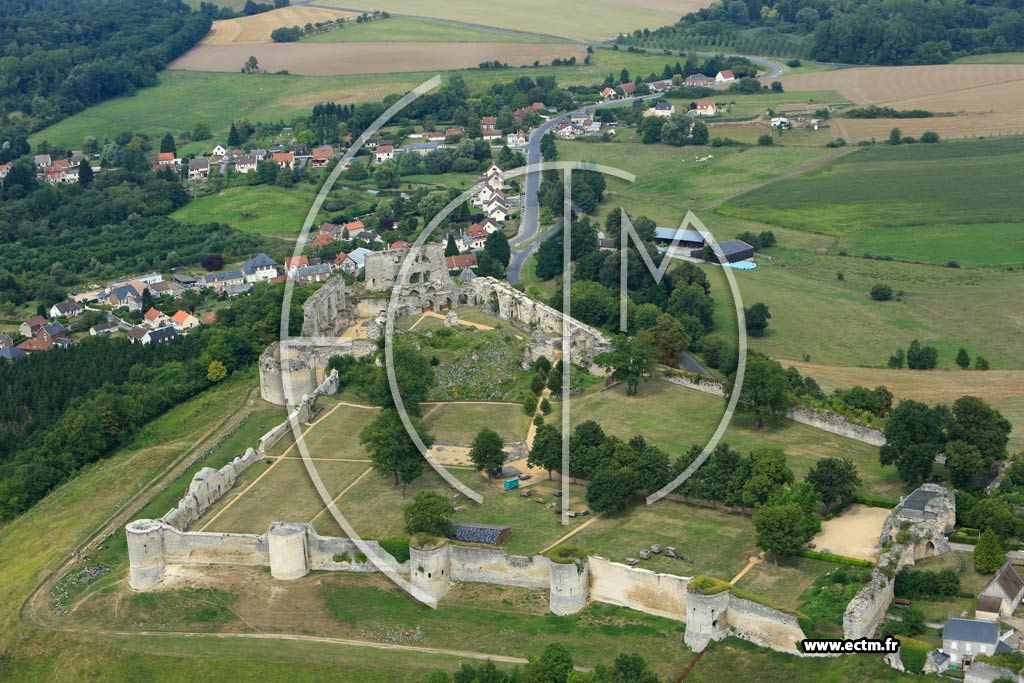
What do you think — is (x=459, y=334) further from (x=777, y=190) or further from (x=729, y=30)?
(x=729, y=30)

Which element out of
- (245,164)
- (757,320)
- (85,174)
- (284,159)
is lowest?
(757,320)

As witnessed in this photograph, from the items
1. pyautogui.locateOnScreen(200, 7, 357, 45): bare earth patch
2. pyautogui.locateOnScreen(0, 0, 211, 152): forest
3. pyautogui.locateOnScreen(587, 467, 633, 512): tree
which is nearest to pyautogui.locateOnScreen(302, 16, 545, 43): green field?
pyautogui.locateOnScreen(200, 7, 357, 45): bare earth patch

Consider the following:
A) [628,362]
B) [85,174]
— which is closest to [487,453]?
[628,362]

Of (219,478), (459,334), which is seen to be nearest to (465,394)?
(459,334)

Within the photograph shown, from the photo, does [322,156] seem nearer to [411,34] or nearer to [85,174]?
[85,174]

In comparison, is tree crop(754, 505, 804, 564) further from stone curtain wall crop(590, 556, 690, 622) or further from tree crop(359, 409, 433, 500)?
tree crop(359, 409, 433, 500)

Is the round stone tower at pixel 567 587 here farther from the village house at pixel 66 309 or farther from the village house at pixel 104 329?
the village house at pixel 66 309
